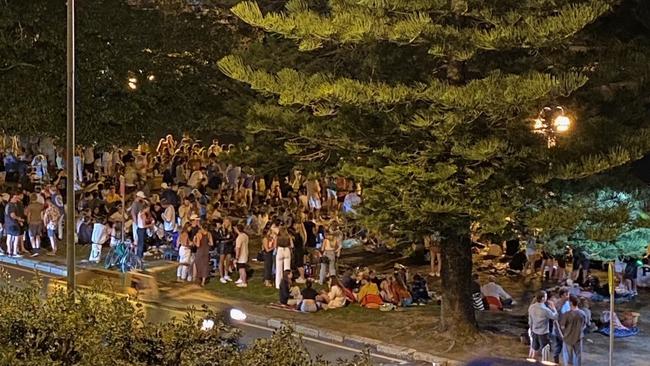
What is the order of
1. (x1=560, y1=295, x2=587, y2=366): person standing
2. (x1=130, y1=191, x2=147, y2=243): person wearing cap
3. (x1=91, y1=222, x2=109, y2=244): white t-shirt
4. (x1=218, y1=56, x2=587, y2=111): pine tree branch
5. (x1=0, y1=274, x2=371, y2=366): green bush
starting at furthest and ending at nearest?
1. (x1=130, y1=191, x2=147, y2=243): person wearing cap
2. (x1=91, y1=222, x2=109, y2=244): white t-shirt
3. (x1=560, y1=295, x2=587, y2=366): person standing
4. (x1=218, y1=56, x2=587, y2=111): pine tree branch
5. (x1=0, y1=274, x2=371, y2=366): green bush

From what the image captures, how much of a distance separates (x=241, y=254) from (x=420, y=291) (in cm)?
427

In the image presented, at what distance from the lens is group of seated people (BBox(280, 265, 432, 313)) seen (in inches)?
786

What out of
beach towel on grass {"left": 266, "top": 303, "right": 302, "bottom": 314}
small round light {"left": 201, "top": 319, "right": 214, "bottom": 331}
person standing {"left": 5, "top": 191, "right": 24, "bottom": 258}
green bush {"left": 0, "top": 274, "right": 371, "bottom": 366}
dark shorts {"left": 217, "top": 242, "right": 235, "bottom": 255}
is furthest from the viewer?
person standing {"left": 5, "top": 191, "right": 24, "bottom": 258}

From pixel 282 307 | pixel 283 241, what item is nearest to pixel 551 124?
pixel 282 307

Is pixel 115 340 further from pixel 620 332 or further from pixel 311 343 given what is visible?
pixel 620 332

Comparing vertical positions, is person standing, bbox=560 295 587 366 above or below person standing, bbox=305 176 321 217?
below

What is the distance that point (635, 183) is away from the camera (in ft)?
59.7

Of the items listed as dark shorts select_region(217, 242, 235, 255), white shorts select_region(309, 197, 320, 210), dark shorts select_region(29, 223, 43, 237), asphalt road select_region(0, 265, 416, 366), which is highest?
white shorts select_region(309, 197, 320, 210)

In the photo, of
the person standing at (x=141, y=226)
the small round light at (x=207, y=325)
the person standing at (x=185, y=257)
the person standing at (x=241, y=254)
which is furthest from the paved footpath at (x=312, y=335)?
the small round light at (x=207, y=325)

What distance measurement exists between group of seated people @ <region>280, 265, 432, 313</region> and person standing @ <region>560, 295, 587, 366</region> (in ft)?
15.8

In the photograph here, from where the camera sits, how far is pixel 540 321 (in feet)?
53.3

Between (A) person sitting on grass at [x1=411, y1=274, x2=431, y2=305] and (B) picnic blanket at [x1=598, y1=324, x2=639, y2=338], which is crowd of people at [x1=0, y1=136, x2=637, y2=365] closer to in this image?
(A) person sitting on grass at [x1=411, y1=274, x2=431, y2=305]

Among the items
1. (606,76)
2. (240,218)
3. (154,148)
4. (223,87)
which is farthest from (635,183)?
(154,148)

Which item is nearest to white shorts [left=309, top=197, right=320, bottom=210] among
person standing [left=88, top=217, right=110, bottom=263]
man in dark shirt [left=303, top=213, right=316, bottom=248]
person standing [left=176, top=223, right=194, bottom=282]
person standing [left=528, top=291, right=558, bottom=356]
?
man in dark shirt [left=303, top=213, right=316, bottom=248]
